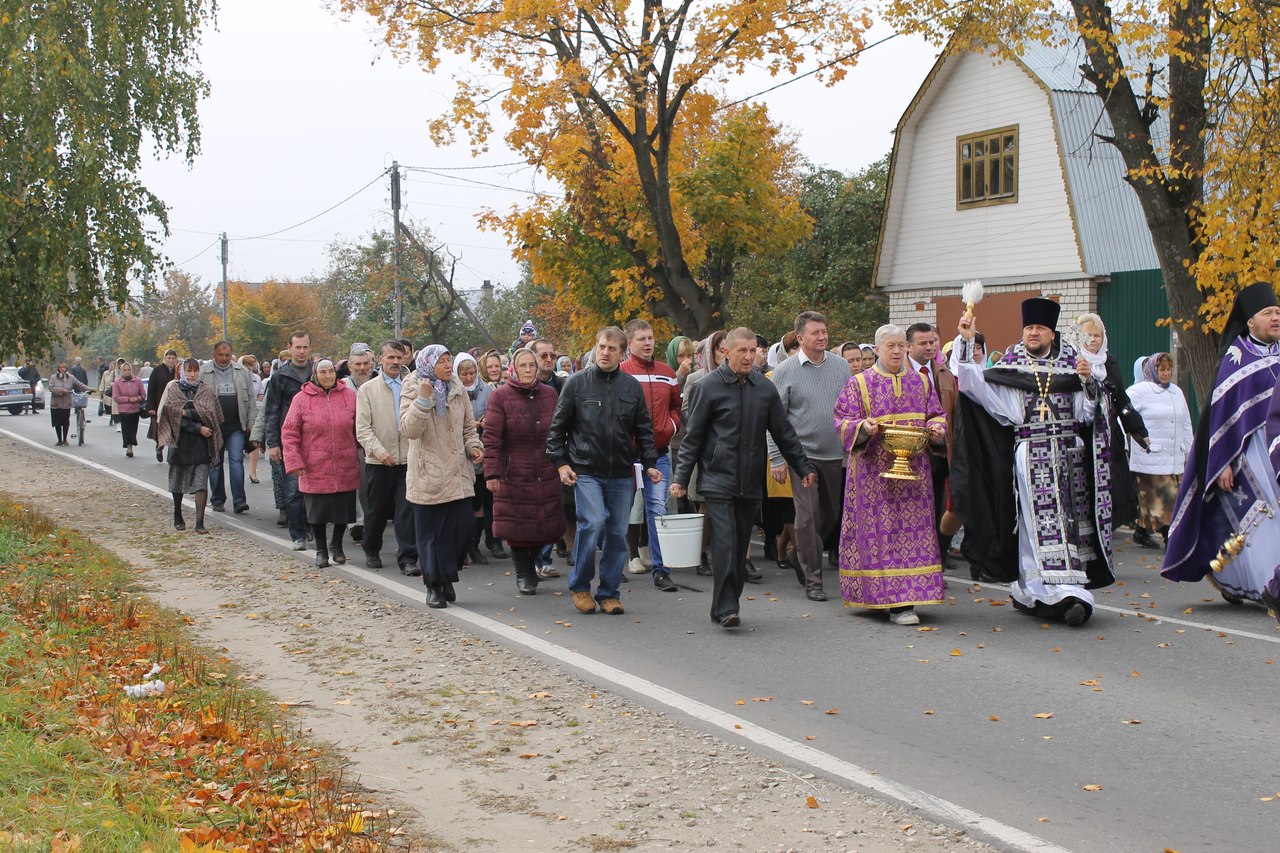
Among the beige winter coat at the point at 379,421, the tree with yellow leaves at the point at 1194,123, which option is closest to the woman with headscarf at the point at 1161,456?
the tree with yellow leaves at the point at 1194,123

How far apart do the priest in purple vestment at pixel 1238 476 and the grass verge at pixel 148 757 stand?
6.28m

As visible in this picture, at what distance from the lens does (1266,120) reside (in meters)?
13.4

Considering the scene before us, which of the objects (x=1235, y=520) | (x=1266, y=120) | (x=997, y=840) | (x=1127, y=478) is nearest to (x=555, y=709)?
(x=997, y=840)

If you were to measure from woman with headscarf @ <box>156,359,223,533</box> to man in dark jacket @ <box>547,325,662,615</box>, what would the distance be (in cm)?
588

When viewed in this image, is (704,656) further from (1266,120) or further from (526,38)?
(526,38)

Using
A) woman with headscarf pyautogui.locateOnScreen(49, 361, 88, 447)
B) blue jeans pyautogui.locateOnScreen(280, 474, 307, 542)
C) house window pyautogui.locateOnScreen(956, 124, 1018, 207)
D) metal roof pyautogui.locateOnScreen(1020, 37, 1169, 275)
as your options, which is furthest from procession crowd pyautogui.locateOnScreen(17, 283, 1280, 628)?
woman with headscarf pyautogui.locateOnScreen(49, 361, 88, 447)

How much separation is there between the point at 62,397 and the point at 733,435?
23895 millimetres

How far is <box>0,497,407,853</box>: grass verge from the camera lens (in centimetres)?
464

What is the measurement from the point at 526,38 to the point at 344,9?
328 centimetres

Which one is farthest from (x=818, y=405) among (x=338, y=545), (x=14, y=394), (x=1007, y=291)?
(x=14, y=394)

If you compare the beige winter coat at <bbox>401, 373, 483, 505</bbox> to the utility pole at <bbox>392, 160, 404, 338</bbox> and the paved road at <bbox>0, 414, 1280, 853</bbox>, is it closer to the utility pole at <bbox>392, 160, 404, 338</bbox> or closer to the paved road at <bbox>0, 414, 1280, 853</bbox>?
the paved road at <bbox>0, 414, 1280, 853</bbox>

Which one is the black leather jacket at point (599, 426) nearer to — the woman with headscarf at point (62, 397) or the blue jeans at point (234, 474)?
the blue jeans at point (234, 474)

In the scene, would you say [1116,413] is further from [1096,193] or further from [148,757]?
[1096,193]

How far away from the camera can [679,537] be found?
9617 millimetres
